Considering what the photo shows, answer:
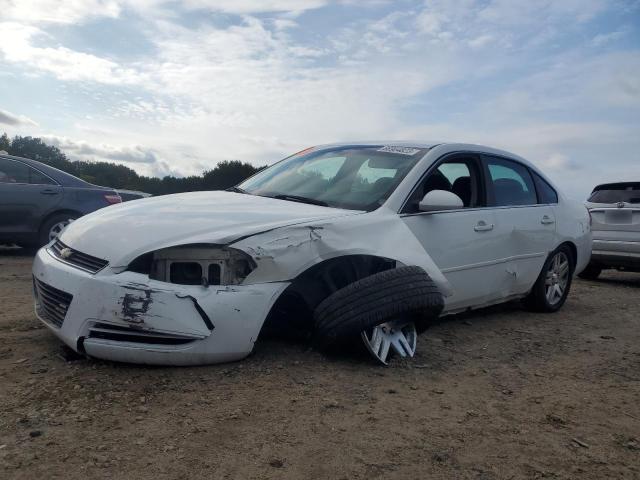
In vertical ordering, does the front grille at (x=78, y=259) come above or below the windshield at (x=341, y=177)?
below

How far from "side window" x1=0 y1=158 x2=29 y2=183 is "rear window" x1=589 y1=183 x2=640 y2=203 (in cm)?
835

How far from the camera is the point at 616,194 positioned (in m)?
8.51

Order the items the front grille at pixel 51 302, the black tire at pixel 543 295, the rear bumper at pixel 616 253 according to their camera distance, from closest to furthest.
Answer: the front grille at pixel 51 302 < the black tire at pixel 543 295 < the rear bumper at pixel 616 253

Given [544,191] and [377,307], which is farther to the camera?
[544,191]

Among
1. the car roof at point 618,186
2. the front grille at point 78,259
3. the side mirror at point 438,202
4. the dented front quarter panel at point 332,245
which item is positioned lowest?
the front grille at point 78,259

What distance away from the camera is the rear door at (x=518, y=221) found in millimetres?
4773

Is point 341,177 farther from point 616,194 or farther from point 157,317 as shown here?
point 616,194

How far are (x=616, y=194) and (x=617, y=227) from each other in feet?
1.82

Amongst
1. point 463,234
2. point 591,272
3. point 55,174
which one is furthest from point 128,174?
point 463,234

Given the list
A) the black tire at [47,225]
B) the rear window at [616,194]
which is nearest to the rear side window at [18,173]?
the black tire at [47,225]

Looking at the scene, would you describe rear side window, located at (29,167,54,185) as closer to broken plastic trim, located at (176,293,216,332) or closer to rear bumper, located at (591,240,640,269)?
broken plastic trim, located at (176,293,216,332)

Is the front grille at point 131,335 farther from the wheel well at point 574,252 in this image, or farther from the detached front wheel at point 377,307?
the wheel well at point 574,252

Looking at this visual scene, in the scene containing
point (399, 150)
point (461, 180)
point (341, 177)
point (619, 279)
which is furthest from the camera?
point (619, 279)

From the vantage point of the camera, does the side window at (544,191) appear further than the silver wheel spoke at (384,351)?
Yes
